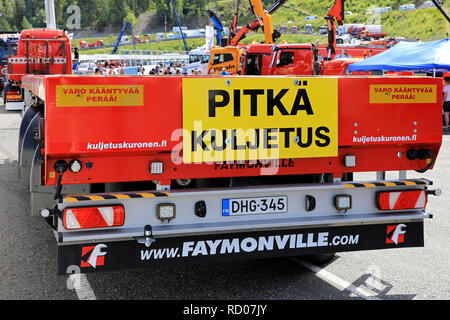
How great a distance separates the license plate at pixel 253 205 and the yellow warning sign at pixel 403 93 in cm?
101

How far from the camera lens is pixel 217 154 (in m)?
3.65

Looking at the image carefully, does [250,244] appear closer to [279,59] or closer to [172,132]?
[172,132]

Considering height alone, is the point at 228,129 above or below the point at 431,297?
above

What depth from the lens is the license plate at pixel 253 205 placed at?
3.81m

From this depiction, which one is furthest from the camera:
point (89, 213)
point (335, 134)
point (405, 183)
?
point (405, 183)

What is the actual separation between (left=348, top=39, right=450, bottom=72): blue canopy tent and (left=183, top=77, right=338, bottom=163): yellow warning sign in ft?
45.2

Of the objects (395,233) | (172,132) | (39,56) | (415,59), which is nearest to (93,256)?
(172,132)

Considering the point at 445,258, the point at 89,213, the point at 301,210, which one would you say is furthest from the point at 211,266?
the point at 445,258

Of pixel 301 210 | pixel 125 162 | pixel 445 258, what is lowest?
pixel 445 258

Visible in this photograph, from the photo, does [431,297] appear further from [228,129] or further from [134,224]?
[134,224]

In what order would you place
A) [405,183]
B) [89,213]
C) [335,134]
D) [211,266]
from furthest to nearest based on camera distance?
1. [211,266]
2. [405,183]
3. [335,134]
4. [89,213]

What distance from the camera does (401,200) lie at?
4.12 meters

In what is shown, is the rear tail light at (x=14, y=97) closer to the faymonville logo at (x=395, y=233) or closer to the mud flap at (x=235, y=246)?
the mud flap at (x=235, y=246)
